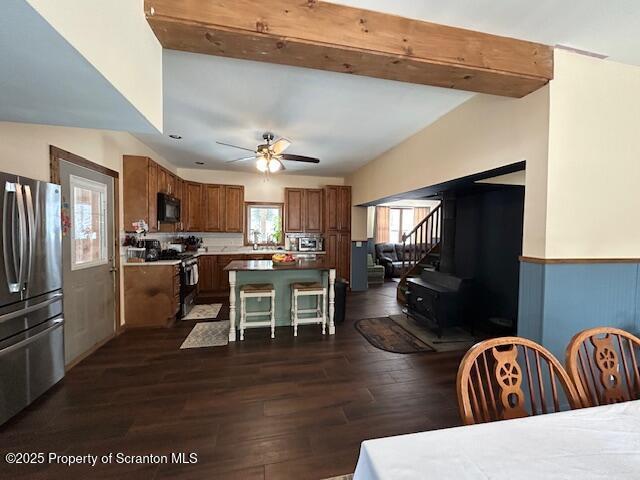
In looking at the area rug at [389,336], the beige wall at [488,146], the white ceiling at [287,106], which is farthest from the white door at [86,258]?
the beige wall at [488,146]

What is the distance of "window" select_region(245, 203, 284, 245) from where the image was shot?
21.6ft

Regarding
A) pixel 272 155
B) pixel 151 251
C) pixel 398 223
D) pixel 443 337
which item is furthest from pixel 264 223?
pixel 398 223

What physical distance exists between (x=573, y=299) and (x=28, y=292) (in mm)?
4188

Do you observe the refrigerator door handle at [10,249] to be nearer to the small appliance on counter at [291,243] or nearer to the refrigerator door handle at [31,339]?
the refrigerator door handle at [31,339]

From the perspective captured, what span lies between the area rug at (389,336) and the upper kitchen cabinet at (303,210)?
2.90 metres

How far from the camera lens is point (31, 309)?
6.76ft

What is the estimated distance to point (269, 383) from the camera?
8.21 feet

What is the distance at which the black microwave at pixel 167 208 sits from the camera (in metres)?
4.28

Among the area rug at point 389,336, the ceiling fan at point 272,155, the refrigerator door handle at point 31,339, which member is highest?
the ceiling fan at point 272,155

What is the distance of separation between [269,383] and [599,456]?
225cm

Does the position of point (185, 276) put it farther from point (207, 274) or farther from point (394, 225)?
point (394, 225)

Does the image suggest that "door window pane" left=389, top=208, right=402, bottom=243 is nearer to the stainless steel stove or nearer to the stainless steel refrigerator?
the stainless steel stove

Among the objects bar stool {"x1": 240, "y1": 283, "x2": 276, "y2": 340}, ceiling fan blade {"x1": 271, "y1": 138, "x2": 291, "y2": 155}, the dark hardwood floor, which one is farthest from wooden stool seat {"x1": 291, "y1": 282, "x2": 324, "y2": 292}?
ceiling fan blade {"x1": 271, "y1": 138, "x2": 291, "y2": 155}

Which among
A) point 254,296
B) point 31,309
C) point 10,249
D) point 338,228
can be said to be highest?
point 338,228
